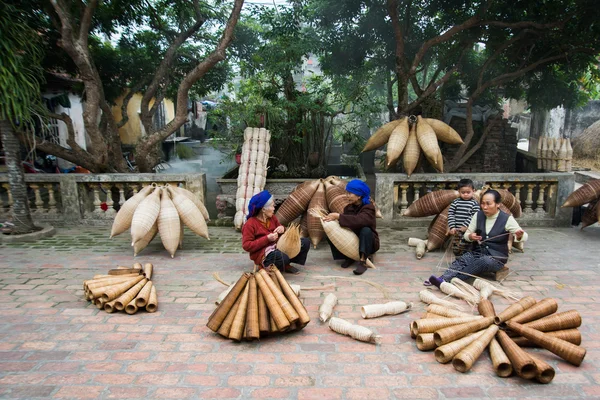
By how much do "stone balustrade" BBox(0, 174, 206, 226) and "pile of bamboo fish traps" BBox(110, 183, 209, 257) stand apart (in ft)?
3.64

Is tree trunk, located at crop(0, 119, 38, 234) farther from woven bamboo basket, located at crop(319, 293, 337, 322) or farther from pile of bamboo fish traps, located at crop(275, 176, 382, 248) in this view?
woven bamboo basket, located at crop(319, 293, 337, 322)

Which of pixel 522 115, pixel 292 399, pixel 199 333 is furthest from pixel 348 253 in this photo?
pixel 522 115

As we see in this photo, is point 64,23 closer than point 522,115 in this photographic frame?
Yes

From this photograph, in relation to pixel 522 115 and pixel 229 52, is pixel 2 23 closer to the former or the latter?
pixel 229 52

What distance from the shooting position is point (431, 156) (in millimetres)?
7211

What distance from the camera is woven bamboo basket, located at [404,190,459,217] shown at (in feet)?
20.9

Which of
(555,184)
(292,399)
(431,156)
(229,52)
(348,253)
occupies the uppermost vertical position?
(229,52)

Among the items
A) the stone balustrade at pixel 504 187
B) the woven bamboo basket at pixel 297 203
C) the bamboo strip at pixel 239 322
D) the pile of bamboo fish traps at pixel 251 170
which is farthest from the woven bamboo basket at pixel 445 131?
the bamboo strip at pixel 239 322

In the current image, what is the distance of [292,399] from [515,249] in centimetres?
447

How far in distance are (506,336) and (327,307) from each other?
5.19 feet

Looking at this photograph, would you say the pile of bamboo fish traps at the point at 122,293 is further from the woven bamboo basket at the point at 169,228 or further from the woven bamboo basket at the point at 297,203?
the woven bamboo basket at the point at 297,203

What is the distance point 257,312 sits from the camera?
399 cm

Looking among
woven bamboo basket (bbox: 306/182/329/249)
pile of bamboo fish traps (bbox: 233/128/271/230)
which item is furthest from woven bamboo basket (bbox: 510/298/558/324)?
pile of bamboo fish traps (bbox: 233/128/271/230)

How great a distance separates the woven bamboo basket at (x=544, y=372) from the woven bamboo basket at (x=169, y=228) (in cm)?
446
